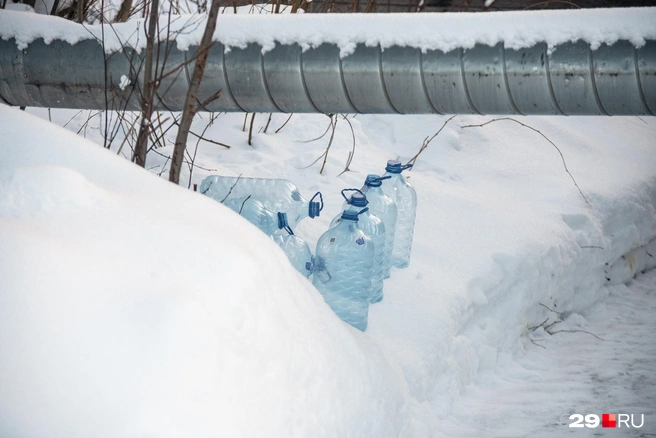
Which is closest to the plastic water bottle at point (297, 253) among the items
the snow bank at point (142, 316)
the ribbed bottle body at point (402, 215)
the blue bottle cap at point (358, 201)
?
the blue bottle cap at point (358, 201)

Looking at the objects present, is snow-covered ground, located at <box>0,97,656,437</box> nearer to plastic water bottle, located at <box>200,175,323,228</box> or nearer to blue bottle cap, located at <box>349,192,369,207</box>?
plastic water bottle, located at <box>200,175,323,228</box>

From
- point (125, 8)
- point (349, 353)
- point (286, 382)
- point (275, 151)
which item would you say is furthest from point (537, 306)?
point (125, 8)

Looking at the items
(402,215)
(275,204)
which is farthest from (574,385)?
(275,204)

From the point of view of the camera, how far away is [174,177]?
242cm

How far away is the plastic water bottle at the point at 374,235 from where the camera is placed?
107 inches

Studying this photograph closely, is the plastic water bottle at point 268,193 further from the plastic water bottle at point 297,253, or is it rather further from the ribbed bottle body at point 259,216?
the plastic water bottle at point 297,253

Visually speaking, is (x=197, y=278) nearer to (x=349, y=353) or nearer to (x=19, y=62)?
(x=349, y=353)

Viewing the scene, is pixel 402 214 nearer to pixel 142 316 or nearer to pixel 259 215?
pixel 259 215

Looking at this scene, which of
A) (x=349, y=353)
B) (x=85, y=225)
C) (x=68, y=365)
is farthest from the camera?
(x=349, y=353)

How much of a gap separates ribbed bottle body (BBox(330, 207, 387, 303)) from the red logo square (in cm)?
103

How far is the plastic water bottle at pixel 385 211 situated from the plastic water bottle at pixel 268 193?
23 centimetres

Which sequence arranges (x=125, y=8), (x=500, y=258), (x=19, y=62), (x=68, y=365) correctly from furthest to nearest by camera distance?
(x=125, y=8), (x=500, y=258), (x=19, y=62), (x=68, y=365)

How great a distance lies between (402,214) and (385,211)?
0.33 metres

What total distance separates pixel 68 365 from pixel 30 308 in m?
0.11
